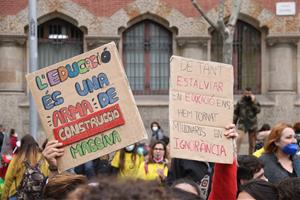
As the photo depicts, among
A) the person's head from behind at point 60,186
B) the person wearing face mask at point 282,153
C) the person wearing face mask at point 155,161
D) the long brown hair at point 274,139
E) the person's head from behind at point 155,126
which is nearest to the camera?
the person's head from behind at point 60,186

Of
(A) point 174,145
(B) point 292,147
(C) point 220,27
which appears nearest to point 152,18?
(C) point 220,27

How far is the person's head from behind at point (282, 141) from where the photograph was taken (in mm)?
6582

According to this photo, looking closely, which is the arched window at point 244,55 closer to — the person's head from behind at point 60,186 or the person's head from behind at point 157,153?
the person's head from behind at point 157,153

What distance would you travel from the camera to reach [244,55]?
2122cm

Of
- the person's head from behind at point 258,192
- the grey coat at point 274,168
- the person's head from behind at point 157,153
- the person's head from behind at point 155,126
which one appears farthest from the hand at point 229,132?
the person's head from behind at point 155,126

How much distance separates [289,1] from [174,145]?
633 inches

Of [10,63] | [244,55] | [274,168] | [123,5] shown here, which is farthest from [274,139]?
[244,55]

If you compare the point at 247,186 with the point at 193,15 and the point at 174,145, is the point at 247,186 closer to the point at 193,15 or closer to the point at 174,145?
the point at 174,145

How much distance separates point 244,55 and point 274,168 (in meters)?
15.0

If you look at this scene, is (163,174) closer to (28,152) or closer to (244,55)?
(28,152)

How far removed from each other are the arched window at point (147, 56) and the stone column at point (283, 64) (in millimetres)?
3098

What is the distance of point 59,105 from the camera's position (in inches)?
210

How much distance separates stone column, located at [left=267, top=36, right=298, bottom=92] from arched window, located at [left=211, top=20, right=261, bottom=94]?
1.83ft

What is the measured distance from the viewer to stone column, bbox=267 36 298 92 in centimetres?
2050
